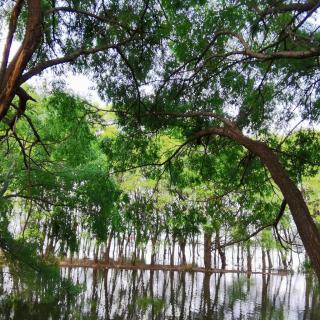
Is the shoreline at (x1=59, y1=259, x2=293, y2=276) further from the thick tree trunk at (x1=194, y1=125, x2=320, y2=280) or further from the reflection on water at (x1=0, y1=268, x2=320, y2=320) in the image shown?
the thick tree trunk at (x1=194, y1=125, x2=320, y2=280)

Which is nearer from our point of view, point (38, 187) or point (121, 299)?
point (38, 187)

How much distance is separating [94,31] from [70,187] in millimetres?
7194

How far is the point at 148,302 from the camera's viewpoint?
659 inches

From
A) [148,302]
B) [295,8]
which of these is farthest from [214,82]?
[148,302]

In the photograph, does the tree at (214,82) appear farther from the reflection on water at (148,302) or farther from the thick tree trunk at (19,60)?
the reflection on water at (148,302)

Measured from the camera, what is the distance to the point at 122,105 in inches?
236

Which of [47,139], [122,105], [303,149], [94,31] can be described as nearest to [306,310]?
[47,139]

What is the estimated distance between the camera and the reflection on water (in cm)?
1278

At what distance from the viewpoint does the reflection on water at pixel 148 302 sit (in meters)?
12.8

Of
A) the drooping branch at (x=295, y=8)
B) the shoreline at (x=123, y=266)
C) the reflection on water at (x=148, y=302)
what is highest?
the shoreline at (x=123, y=266)

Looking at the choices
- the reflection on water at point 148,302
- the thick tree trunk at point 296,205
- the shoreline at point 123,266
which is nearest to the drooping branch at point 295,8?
the thick tree trunk at point 296,205

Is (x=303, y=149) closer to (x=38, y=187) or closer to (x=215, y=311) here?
(x=38, y=187)

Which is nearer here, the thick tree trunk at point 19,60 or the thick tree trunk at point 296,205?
the thick tree trunk at point 19,60

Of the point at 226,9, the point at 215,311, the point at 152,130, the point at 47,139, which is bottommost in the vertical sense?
the point at 215,311
